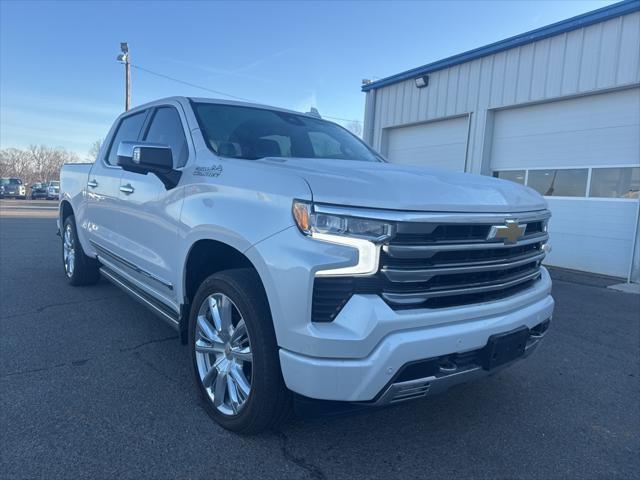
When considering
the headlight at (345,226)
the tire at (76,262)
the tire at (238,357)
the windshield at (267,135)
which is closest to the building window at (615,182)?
the windshield at (267,135)

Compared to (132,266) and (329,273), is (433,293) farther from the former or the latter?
(132,266)

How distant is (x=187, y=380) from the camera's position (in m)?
3.18

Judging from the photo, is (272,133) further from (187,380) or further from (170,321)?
(187,380)

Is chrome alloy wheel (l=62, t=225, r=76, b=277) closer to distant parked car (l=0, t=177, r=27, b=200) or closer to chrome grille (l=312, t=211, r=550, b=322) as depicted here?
chrome grille (l=312, t=211, r=550, b=322)

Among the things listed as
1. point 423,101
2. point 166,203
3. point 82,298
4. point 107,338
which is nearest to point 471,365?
point 166,203

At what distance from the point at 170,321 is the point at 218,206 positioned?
1053mm

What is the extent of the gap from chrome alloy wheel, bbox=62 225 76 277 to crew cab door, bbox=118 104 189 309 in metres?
2.16

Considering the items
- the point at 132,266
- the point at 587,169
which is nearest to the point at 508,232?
the point at 132,266

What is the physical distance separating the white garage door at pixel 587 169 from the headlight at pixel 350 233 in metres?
7.86

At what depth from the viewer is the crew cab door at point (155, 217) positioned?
3035 mm

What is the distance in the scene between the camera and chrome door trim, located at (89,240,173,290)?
10.4ft

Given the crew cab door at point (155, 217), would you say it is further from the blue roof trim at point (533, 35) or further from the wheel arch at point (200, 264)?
the blue roof trim at point (533, 35)

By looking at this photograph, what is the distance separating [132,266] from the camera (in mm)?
3730

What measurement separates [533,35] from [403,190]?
350 inches
